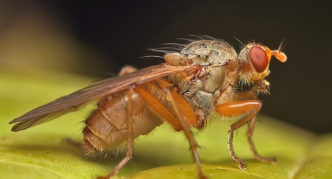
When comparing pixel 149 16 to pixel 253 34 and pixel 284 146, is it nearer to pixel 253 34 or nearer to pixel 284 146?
pixel 253 34

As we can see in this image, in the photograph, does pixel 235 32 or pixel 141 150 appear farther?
pixel 235 32

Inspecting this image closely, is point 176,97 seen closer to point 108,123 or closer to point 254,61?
point 108,123

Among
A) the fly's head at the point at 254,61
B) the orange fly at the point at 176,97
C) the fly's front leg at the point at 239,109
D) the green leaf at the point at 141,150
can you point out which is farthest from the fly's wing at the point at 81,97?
the fly's head at the point at 254,61

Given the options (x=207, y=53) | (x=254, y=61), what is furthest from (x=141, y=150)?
(x=254, y=61)

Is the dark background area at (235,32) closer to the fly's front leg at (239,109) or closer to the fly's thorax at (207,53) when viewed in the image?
the fly's thorax at (207,53)

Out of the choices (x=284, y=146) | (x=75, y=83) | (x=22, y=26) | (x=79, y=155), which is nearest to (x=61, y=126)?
(x=79, y=155)

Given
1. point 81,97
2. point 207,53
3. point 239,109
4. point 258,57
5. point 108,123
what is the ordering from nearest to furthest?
point 81,97 → point 108,123 → point 239,109 → point 207,53 → point 258,57
